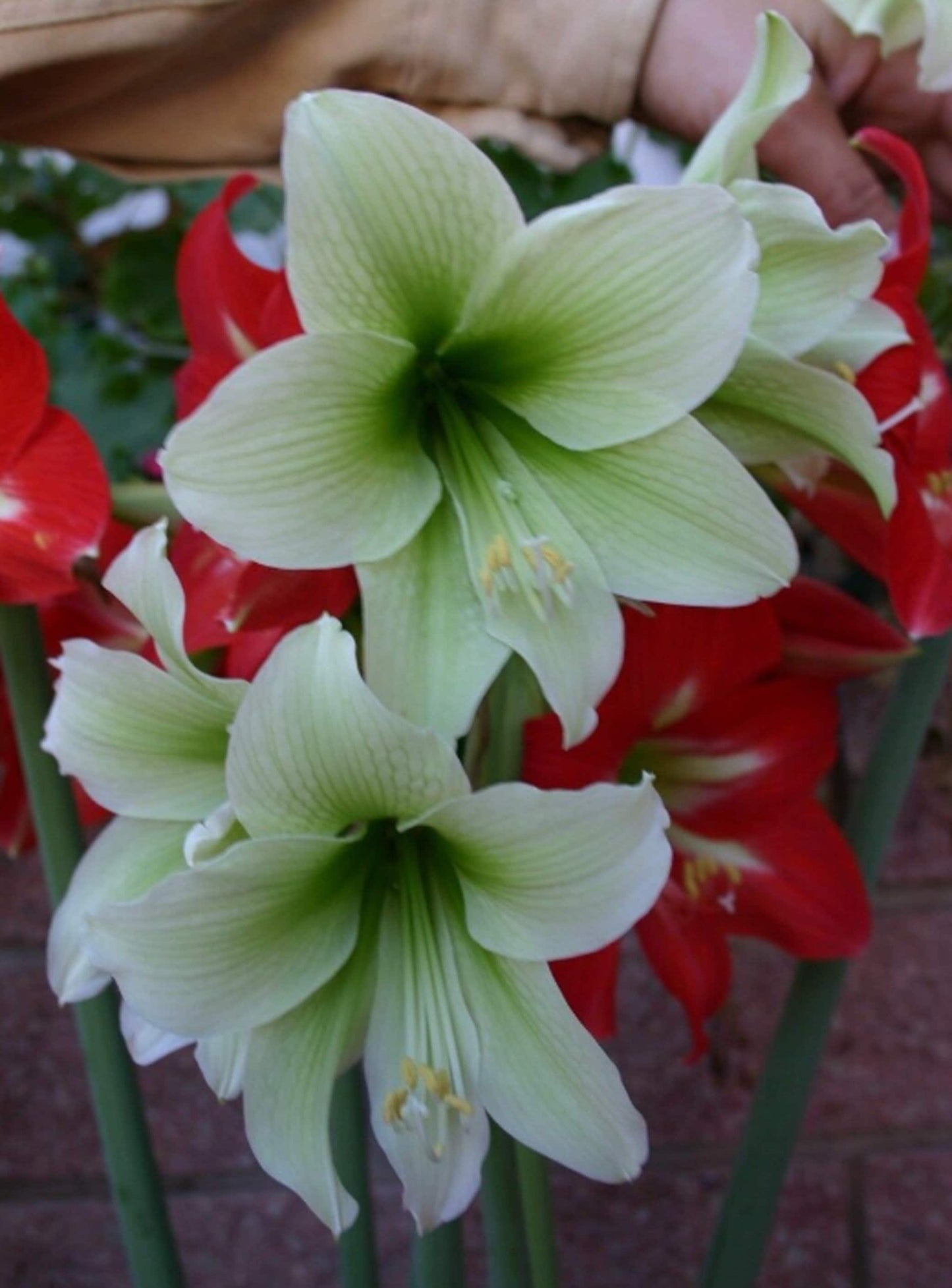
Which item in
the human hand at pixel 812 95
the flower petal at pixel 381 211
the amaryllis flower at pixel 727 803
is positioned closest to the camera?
the flower petal at pixel 381 211

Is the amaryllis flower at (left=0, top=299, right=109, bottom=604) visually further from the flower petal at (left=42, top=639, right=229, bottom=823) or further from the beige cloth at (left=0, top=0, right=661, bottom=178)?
the beige cloth at (left=0, top=0, right=661, bottom=178)

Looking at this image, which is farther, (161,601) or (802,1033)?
(802,1033)

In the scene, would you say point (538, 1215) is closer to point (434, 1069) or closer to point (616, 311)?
point (434, 1069)

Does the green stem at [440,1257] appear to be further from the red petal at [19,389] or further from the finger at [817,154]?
the finger at [817,154]

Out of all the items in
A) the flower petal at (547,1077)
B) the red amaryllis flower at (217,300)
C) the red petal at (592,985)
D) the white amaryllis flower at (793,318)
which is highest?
the white amaryllis flower at (793,318)

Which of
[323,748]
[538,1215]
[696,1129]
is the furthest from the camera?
[696,1129]

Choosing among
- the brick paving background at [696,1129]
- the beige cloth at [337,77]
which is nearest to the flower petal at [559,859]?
the beige cloth at [337,77]

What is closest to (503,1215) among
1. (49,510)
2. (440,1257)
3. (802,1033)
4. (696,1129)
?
(440,1257)

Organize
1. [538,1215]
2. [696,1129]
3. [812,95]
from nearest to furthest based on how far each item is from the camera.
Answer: [538,1215], [812,95], [696,1129]
